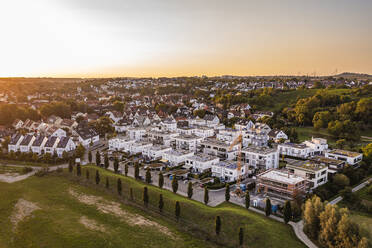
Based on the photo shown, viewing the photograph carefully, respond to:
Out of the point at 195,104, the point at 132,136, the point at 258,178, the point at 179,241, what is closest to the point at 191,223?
the point at 179,241

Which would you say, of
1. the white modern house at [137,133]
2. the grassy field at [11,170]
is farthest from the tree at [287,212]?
the white modern house at [137,133]

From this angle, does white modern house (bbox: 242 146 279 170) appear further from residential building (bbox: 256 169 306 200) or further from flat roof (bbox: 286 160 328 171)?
residential building (bbox: 256 169 306 200)

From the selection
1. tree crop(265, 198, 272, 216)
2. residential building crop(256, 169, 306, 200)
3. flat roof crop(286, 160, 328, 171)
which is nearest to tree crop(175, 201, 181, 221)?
tree crop(265, 198, 272, 216)

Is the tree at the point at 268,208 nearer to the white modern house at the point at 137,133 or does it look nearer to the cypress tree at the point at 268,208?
the cypress tree at the point at 268,208

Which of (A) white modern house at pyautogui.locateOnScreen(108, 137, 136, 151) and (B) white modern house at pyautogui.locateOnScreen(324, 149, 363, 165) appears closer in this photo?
(B) white modern house at pyautogui.locateOnScreen(324, 149, 363, 165)

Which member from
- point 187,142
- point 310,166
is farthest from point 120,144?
point 310,166

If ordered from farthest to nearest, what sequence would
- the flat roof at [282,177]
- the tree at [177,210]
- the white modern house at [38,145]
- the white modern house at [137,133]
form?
the white modern house at [137,133], the white modern house at [38,145], the flat roof at [282,177], the tree at [177,210]

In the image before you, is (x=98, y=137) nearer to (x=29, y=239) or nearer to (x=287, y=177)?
(x=29, y=239)
